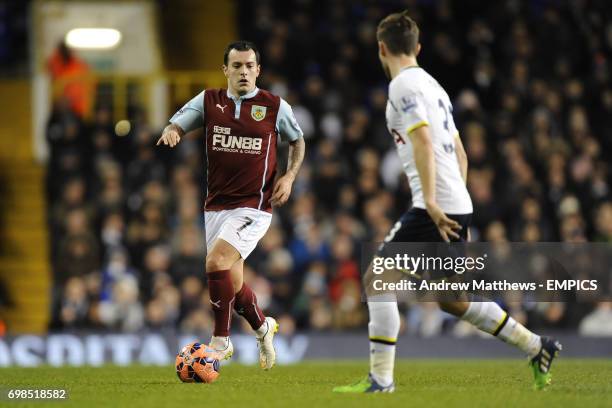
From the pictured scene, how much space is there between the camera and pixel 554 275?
14.2 m

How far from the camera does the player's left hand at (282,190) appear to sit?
9234 mm

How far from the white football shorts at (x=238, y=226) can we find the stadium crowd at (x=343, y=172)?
221 inches

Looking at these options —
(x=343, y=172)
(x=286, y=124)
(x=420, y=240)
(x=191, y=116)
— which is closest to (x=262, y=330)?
Answer: (x=286, y=124)

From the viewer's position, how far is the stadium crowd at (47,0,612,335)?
15.2 meters

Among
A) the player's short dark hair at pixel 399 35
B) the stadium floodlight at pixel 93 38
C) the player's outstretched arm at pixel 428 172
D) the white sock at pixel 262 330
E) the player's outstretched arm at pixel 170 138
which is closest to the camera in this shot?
the player's outstretched arm at pixel 428 172

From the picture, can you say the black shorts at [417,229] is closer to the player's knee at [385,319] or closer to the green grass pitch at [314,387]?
the player's knee at [385,319]

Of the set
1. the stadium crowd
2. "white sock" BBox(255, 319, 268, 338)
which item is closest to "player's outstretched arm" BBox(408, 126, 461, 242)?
"white sock" BBox(255, 319, 268, 338)

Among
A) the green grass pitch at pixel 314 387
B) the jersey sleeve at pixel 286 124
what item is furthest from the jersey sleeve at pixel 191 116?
the green grass pitch at pixel 314 387

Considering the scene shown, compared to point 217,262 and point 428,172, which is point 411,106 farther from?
point 217,262

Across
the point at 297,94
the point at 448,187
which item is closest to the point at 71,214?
the point at 297,94

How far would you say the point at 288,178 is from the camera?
9.32 meters

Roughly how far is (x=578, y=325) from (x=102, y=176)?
248 inches

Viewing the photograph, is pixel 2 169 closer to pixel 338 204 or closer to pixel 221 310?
pixel 338 204

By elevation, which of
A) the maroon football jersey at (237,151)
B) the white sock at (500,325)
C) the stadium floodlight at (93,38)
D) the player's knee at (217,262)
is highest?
the stadium floodlight at (93,38)
